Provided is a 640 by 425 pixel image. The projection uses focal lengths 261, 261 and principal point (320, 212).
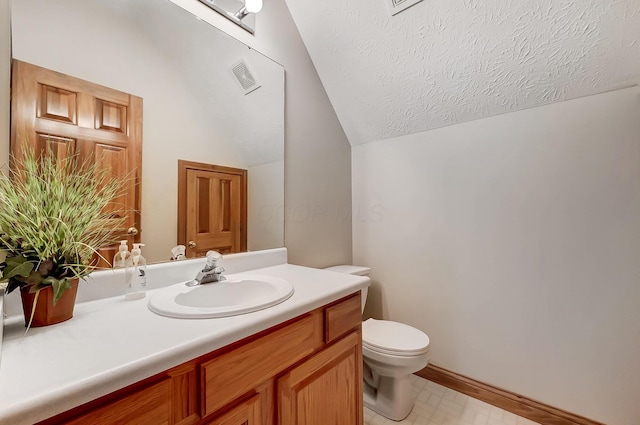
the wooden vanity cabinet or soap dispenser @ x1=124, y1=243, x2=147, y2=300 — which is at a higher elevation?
soap dispenser @ x1=124, y1=243, x2=147, y2=300

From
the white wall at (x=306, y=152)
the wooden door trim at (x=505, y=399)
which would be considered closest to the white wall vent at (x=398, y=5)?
the white wall at (x=306, y=152)

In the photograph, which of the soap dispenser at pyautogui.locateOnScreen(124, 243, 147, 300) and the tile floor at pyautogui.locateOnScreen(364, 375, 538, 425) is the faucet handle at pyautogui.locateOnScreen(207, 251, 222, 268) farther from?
the tile floor at pyautogui.locateOnScreen(364, 375, 538, 425)

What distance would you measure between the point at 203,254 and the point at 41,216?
Result: 597mm

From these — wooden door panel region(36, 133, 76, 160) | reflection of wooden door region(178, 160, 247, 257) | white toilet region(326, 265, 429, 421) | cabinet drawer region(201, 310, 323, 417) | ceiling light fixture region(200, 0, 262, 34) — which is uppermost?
ceiling light fixture region(200, 0, 262, 34)

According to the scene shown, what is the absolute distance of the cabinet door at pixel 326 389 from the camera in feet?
2.64

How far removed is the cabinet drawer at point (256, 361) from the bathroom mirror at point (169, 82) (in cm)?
61

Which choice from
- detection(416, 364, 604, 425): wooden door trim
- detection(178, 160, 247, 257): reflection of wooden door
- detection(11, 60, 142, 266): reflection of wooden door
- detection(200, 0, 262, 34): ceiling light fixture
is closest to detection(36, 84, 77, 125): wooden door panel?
detection(11, 60, 142, 266): reflection of wooden door

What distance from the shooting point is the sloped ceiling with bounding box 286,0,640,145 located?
1.12 m

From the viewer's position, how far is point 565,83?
1.27 meters

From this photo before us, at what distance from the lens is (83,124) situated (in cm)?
88

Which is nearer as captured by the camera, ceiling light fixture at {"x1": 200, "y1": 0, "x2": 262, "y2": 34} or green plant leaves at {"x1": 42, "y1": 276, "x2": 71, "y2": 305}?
green plant leaves at {"x1": 42, "y1": 276, "x2": 71, "y2": 305}

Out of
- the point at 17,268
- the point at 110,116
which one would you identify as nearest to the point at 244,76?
the point at 110,116

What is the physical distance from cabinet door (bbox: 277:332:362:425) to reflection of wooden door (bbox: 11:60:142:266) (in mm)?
780

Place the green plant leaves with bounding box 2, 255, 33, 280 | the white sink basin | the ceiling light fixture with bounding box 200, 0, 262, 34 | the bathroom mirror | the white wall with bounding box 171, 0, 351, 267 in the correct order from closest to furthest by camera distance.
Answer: the green plant leaves with bounding box 2, 255, 33, 280 → the white sink basin → the bathroom mirror → the ceiling light fixture with bounding box 200, 0, 262, 34 → the white wall with bounding box 171, 0, 351, 267
